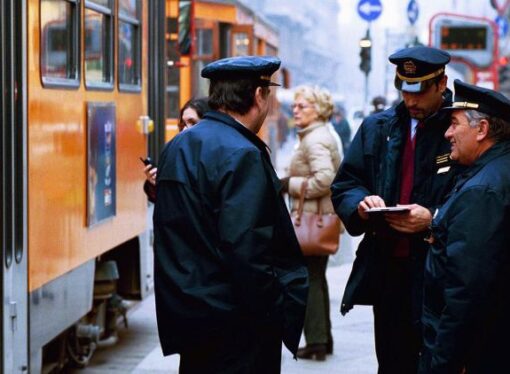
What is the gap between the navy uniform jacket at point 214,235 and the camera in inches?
153

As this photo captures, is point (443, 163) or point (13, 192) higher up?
point (443, 163)

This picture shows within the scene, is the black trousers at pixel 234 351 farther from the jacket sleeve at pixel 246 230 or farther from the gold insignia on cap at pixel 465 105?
the gold insignia on cap at pixel 465 105

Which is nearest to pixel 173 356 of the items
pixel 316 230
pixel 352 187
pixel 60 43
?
pixel 316 230

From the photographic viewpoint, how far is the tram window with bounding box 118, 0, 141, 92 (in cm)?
790

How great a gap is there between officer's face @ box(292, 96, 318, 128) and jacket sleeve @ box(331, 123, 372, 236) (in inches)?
96.4

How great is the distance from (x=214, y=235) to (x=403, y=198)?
138 centimetres

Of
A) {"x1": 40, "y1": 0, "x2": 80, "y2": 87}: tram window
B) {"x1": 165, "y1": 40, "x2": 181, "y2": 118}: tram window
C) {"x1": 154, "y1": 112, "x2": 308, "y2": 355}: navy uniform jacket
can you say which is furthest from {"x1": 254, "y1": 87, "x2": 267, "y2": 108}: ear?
{"x1": 165, "y1": 40, "x2": 181, "y2": 118}: tram window

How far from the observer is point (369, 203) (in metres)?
5.00

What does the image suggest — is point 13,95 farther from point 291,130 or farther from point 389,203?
point 291,130

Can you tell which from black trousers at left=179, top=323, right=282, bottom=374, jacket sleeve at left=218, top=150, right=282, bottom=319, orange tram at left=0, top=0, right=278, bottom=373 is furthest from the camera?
orange tram at left=0, top=0, right=278, bottom=373

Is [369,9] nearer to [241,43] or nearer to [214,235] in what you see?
[241,43]

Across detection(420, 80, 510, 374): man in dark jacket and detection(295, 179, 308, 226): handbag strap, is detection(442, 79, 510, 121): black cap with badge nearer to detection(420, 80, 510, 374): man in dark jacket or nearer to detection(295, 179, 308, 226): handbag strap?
detection(420, 80, 510, 374): man in dark jacket

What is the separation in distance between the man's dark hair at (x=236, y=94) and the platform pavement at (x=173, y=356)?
3.80 meters

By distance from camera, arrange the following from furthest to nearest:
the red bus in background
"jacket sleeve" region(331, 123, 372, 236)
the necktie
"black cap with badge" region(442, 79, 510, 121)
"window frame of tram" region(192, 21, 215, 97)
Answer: the red bus in background < "window frame of tram" region(192, 21, 215, 97) < "jacket sleeve" region(331, 123, 372, 236) < the necktie < "black cap with badge" region(442, 79, 510, 121)
